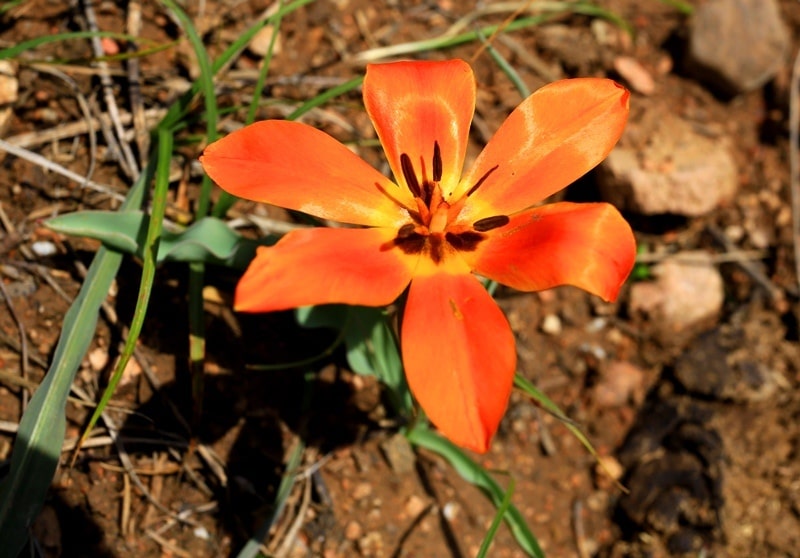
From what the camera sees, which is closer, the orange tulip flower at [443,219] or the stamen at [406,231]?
the orange tulip flower at [443,219]

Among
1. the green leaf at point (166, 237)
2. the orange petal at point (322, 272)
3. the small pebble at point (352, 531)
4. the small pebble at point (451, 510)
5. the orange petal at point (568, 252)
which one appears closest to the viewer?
the orange petal at point (322, 272)

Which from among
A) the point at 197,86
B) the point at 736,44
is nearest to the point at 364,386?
the point at 197,86

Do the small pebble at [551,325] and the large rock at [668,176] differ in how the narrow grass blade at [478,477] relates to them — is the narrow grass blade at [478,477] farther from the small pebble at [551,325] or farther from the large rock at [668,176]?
the large rock at [668,176]

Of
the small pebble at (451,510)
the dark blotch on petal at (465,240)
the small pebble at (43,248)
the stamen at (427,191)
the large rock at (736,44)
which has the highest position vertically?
the stamen at (427,191)

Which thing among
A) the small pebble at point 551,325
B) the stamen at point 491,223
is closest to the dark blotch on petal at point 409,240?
the stamen at point 491,223

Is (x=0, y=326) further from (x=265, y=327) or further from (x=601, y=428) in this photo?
(x=601, y=428)

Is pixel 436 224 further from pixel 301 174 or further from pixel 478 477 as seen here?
pixel 478 477

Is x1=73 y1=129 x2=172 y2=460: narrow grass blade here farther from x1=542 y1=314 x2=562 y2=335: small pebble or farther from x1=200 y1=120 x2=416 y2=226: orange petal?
x1=542 y1=314 x2=562 y2=335: small pebble
